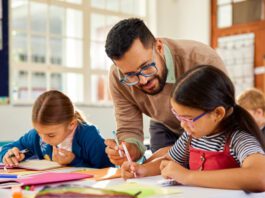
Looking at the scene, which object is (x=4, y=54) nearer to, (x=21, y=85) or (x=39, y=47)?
(x=21, y=85)

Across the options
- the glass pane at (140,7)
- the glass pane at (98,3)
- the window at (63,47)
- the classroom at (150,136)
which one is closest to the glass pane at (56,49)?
the window at (63,47)

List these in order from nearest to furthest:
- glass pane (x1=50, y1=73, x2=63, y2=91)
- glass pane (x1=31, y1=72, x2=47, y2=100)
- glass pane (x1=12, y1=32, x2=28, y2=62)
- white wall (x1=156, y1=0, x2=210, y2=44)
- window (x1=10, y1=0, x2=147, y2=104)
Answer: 1. glass pane (x1=12, y1=32, x2=28, y2=62)
2. window (x1=10, y1=0, x2=147, y2=104)
3. glass pane (x1=31, y1=72, x2=47, y2=100)
4. glass pane (x1=50, y1=73, x2=63, y2=91)
5. white wall (x1=156, y1=0, x2=210, y2=44)

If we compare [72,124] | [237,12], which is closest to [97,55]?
[237,12]

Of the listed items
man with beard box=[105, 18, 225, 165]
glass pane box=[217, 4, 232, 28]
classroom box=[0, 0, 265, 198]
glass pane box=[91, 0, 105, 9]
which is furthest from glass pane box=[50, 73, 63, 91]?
man with beard box=[105, 18, 225, 165]

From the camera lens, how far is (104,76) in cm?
546

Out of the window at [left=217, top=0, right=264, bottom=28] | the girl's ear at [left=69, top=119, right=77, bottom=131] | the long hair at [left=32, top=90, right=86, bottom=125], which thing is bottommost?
the girl's ear at [left=69, top=119, right=77, bottom=131]

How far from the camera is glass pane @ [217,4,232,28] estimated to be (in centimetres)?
538

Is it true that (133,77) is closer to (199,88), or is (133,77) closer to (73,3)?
(199,88)

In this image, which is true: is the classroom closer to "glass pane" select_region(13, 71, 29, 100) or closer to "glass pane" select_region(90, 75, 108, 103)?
"glass pane" select_region(13, 71, 29, 100)

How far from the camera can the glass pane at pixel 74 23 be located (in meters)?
5.15

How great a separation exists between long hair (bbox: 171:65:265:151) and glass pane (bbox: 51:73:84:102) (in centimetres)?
400

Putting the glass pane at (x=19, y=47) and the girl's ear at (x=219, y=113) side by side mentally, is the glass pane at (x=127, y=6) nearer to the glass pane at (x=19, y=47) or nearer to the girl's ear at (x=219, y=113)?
the glass pane at (x=19, y=47)

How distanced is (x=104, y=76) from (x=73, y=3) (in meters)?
0.99

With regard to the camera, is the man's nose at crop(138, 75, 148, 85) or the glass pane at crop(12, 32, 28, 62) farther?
the glass pane at crop(12, 32, 28, 62)
